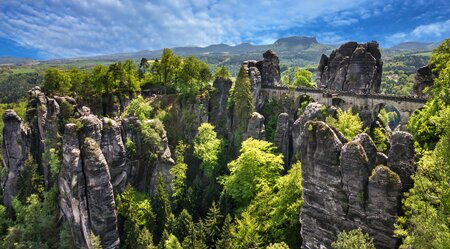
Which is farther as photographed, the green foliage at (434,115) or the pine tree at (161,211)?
the pine tree at (161,211)

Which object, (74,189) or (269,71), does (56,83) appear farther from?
(269,71)

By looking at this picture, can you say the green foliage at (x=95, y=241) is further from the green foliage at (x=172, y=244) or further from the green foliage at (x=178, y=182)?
the green foliage at (x=178, y=182)

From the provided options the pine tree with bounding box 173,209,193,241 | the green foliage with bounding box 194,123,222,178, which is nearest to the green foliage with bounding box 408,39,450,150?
the pine tree with bounding box 173,209,193,241

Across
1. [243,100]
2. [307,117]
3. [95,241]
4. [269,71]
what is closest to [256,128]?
[243,100]

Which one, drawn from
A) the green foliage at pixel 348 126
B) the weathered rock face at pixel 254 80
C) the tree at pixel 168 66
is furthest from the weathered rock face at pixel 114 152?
the green foliage at pixel 348 126

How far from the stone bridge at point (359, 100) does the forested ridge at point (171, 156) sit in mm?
2024

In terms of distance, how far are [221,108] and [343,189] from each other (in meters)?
44.9

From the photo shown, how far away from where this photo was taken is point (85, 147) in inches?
1900

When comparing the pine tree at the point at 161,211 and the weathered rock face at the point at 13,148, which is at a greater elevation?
the weathered rock face at the point at 13,148

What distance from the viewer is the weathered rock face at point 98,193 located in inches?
1880

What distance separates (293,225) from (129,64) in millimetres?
57933

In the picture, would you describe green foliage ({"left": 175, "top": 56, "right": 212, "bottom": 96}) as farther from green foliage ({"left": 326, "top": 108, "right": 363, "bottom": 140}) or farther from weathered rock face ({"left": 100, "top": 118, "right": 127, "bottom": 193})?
green foliage ({"left": 326, "top": 108, "right": 363, "bottom": 140})

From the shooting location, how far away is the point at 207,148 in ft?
211

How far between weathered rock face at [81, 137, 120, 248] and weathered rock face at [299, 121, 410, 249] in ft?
98.5
